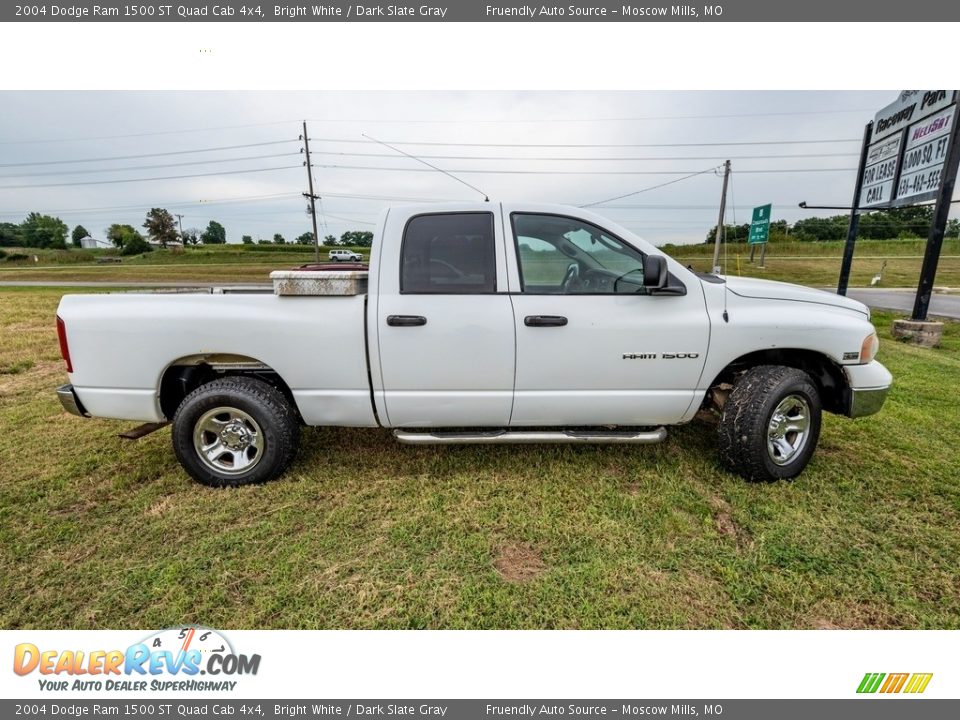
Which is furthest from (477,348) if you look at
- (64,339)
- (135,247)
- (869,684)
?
(135,247)

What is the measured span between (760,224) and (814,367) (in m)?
15.6

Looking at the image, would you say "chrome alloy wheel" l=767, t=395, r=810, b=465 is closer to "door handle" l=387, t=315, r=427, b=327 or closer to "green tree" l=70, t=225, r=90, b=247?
"door handle" l=387, t=315, r=427, b=327

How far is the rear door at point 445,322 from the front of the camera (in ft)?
9.04

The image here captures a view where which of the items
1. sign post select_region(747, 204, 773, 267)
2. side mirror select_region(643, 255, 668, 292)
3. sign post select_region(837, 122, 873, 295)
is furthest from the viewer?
sign post select_region(747, 204, 773, 267)

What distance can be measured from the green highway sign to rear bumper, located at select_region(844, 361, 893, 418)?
48.9 feet

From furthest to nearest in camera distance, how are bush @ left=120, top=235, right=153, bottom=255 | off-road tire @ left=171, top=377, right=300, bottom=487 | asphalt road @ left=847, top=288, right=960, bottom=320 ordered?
bush @ left=120, top=235, right=153, bottom=255, asphalt road @ left=847, top=288, right=960, bottom=320, off-road tire @ left=171, top=377, right=300, bottom=487

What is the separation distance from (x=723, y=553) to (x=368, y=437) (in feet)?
8.89

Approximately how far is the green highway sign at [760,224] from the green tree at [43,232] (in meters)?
68.0

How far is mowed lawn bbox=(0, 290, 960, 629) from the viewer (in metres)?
2.05

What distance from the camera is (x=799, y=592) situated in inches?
84.3

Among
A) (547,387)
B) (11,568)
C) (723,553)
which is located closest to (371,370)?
(547,387)

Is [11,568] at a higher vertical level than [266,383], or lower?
lower

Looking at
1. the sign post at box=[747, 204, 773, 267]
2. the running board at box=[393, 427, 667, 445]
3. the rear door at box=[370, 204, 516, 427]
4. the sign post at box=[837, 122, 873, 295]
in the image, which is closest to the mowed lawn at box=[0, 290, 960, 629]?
the running board at box=[393, 427, 667, 445]

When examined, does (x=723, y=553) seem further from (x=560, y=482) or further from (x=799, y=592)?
(x=560, y=482)
